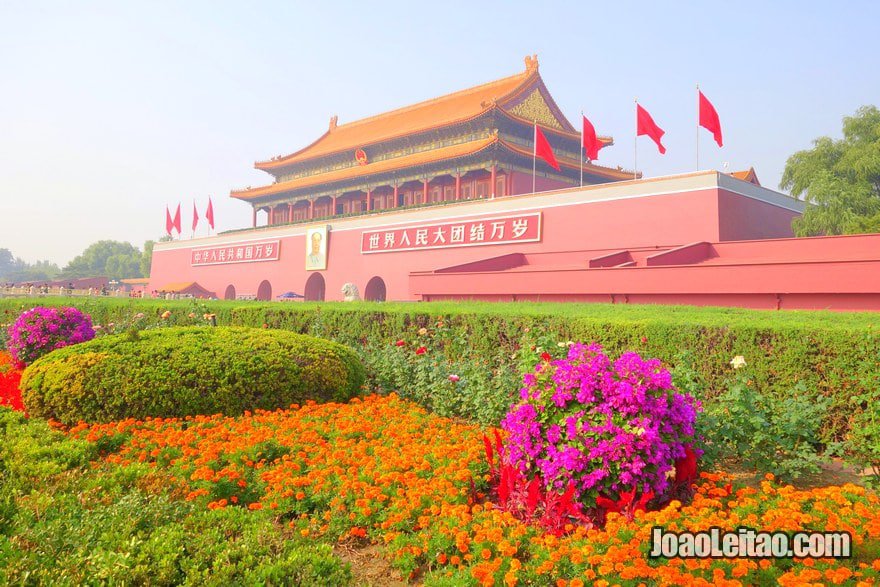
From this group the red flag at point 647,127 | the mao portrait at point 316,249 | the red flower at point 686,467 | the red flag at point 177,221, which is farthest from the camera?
the red flag at point 177,221

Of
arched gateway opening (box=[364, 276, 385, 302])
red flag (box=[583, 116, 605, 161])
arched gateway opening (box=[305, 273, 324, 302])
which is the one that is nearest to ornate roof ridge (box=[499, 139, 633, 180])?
red flag (box=[583, 116, 605, 161])

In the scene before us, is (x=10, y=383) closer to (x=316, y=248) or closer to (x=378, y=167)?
(x=316, y=248)

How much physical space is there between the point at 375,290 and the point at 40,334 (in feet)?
55.9

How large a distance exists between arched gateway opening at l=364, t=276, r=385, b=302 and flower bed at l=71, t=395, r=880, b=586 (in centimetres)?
1955

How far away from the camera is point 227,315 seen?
435 inches

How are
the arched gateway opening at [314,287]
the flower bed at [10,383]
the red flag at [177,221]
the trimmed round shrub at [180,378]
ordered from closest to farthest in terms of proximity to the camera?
the trimmed round shrub at [180,378]
the flower bed at [10,383]
the arched gateway opening at [314,287]
the red flag at [177,221]

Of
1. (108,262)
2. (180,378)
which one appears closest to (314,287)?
(180,378)

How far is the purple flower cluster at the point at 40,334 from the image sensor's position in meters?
8.49

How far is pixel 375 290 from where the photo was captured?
2528cm

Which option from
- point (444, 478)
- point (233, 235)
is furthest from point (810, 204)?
point (233, 235)

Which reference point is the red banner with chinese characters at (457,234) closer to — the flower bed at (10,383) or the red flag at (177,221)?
the flower bed at (10,383)

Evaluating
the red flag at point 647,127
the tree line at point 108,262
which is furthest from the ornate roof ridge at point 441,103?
the tree line at point 108,262

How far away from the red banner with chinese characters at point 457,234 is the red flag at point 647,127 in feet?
12.4

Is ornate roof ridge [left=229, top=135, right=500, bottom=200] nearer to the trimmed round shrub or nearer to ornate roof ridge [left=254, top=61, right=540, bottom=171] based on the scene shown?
ornate roof ridge [left=254, top=61, right=540, bottom=171]
